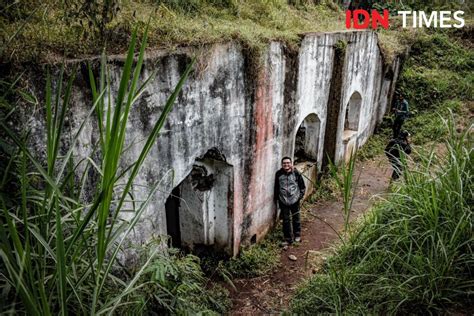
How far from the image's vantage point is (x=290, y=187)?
5832 mm

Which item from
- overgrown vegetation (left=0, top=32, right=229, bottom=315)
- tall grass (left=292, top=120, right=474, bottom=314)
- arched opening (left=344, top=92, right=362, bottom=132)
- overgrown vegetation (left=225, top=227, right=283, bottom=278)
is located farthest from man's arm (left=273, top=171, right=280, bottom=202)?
arched opening (left=344, top=92, right=362, bottom=132)

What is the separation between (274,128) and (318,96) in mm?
1782

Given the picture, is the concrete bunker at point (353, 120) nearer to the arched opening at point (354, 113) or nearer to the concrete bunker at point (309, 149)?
the arched opening at point (354, 113)

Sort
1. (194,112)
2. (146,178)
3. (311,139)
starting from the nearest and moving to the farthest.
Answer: (146,178), (194,112), (311,139)

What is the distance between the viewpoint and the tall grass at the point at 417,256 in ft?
9.00

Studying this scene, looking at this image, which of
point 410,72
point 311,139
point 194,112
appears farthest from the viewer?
point 410,72

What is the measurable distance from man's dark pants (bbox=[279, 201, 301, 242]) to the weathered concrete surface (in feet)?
0.97

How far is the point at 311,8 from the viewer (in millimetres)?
10289

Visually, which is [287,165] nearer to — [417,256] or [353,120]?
[417,256]

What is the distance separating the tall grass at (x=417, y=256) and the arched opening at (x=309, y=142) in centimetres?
388

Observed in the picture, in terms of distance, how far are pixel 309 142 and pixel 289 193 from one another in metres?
2.07

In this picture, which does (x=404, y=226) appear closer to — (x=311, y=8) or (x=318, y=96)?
(x=318, y=96)

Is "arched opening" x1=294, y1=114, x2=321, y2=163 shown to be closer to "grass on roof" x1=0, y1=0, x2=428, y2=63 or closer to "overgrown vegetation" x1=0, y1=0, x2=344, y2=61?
"grass on roof" x1=0, y1=0, x2=428, y2=63

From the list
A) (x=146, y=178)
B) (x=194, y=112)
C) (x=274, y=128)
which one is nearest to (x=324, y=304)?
(x=146, y=178)
